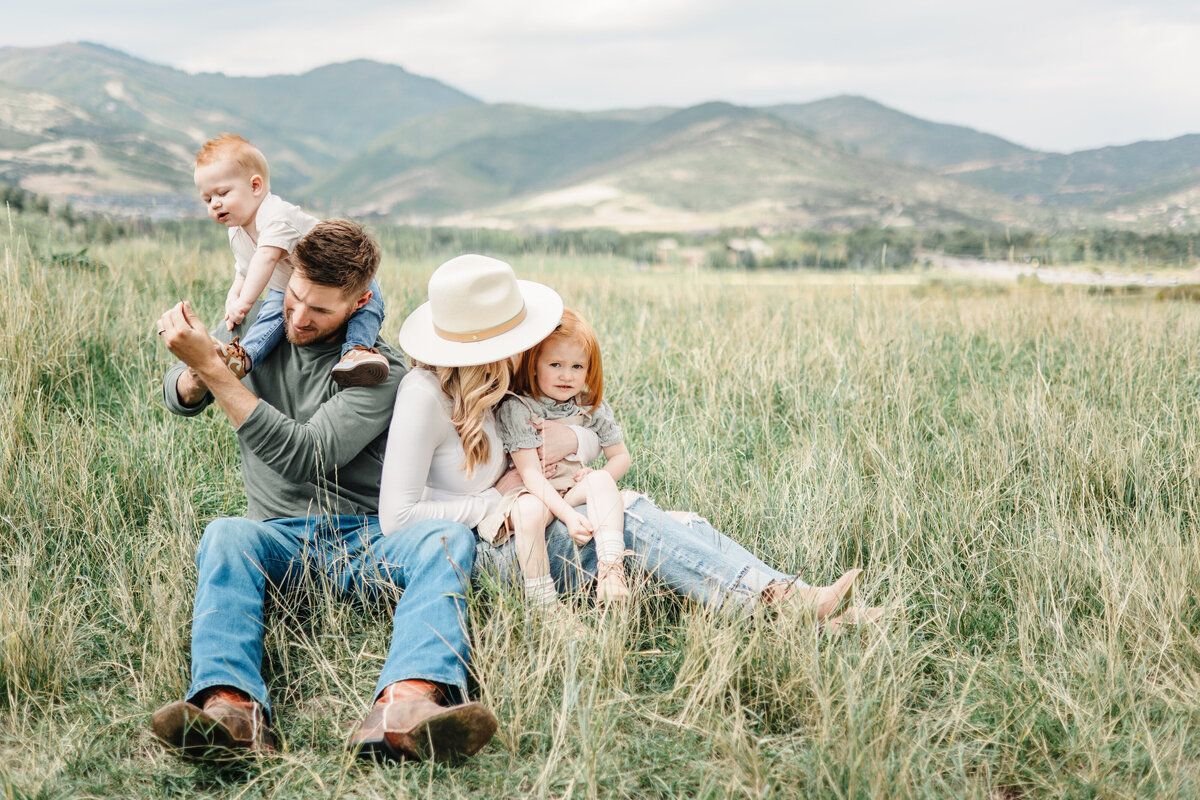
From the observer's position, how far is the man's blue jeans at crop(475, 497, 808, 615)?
8.07ft

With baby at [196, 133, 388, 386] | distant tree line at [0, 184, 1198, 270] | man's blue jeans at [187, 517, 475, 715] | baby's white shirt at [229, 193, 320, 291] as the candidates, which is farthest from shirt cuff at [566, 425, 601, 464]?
distant tree line at [0, 184, 1198, 270]

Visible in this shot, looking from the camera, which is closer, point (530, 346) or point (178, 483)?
point (530, 346)

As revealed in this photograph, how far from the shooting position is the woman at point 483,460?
2406mm

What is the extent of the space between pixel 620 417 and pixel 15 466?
2786 millimetres

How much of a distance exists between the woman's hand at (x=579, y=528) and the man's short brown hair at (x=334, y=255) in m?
0.98

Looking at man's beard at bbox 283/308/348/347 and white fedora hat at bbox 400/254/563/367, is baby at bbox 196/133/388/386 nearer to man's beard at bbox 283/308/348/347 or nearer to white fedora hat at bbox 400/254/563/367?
man's beard at bbox 283/308/348/347

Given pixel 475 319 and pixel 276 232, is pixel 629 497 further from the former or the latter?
pixel 276 232

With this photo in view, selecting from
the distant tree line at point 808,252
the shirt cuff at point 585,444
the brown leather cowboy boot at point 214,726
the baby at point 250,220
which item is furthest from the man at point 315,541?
the distant tree line at point 808,252

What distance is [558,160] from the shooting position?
81.6 m

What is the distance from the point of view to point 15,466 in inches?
129

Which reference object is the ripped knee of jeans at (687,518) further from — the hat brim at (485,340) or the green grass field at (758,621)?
the hat brim at (485,340)

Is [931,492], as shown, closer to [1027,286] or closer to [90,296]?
[90,296]

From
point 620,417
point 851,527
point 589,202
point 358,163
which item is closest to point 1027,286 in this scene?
point 620,417

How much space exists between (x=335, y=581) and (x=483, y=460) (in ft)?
1.98
